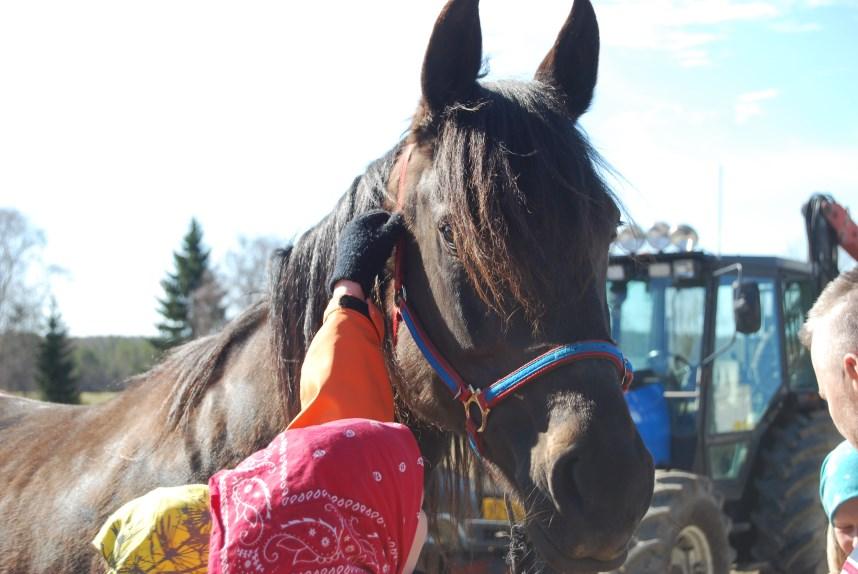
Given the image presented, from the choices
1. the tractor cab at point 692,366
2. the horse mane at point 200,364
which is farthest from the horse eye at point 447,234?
the tractor cab at point 692,366

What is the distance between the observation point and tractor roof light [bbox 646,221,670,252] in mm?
6938

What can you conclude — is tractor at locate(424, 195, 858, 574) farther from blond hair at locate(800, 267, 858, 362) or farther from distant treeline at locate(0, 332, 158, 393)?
distant treeline at locate(0, 332, 158, 393)

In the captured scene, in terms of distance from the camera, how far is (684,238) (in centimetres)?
705

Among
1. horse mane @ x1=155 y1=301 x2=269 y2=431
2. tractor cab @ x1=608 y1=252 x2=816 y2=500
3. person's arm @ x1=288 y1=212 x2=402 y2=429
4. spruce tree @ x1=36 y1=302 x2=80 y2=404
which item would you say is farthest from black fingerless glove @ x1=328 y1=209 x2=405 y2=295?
spruce tree @ x1=36 y1=302 x2=80 y2=404

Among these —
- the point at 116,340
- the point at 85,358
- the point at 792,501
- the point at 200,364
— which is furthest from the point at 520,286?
the point at 85,358

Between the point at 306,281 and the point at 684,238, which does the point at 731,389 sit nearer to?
the point at 684,238

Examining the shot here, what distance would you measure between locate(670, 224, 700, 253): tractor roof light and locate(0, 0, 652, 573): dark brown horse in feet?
16.0

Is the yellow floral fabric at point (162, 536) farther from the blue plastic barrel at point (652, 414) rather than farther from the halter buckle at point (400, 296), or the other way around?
the blue plastic barrel at point (652, 414)

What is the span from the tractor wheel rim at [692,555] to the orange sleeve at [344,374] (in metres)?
4.75

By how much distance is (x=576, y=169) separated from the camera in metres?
2.03

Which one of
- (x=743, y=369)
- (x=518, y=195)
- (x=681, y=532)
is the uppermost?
(x=518, y=195)

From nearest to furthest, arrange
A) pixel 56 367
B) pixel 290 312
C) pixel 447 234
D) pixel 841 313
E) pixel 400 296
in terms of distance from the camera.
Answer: pixel 841 313
pixel 447 234
pixel 400 296
pixel 290 312
pixel 56 367

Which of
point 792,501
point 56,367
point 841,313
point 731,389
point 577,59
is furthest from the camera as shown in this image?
point 56,367

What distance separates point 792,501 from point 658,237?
7.77ft
